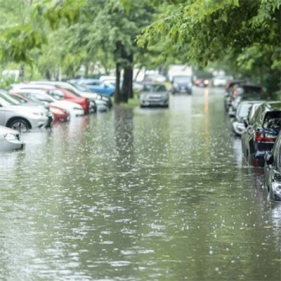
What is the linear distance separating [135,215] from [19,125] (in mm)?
22097

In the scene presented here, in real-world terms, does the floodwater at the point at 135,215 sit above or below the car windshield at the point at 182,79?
above

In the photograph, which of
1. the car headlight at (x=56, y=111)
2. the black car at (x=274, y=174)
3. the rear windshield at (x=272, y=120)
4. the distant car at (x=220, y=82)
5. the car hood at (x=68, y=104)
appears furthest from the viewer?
→ the distant car at (x=220, y=82)

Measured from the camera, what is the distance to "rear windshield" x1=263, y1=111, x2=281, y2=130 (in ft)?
75.1

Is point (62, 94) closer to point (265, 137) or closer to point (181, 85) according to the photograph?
point (265, 137)

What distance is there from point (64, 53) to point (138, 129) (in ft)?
70.1

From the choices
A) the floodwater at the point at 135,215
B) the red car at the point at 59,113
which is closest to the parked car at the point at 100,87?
the red car at the point at 59,113

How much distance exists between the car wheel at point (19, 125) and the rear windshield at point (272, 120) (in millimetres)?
15740

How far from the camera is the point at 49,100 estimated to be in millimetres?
46312

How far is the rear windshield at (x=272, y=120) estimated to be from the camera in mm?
22891

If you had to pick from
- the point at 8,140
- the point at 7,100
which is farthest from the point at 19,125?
the point at 8,140

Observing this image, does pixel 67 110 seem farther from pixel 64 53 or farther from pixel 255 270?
pixel 255 270

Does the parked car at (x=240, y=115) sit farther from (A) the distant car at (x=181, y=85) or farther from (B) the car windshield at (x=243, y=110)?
(A) the distant car at (x=181, y=85)

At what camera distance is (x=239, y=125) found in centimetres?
3453

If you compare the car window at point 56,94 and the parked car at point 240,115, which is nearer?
the parked car at point 240,115
